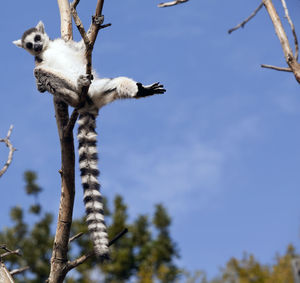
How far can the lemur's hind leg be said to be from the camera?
7.98 m

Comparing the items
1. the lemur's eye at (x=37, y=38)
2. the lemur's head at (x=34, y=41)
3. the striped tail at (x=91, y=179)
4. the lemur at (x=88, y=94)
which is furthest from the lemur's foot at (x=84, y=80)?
the lemur's eye at (x=37, y=38)

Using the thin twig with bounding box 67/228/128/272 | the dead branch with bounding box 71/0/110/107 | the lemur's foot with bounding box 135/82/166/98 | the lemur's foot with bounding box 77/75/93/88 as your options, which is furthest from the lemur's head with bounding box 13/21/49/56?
the thin twig with bounding box 67/228/128/272

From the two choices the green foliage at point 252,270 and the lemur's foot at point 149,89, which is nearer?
the lemur's foot at point 149,89

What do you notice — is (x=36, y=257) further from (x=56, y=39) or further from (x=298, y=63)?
(x=298, y=63)

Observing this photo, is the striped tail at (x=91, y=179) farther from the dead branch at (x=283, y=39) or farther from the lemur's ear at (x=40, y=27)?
the dead branch at (x=283, y=39)

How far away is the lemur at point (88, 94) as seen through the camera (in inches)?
298

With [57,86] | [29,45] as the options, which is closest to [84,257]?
[57,86]

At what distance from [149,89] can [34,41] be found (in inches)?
116

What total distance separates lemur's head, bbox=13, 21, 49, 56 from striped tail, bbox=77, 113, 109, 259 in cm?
171

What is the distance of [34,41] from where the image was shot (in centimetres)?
932

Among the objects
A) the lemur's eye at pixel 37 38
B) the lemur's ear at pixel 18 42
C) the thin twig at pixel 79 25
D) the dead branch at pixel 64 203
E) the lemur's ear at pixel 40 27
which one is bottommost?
the dead branch at pixel 64 203

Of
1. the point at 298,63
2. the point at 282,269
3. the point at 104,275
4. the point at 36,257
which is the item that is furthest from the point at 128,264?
the point at 298,63

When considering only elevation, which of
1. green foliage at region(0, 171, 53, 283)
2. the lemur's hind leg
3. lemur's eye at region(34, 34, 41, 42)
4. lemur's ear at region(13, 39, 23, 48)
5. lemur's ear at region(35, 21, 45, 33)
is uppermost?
green foliage at region(0, 171, 53, 283)

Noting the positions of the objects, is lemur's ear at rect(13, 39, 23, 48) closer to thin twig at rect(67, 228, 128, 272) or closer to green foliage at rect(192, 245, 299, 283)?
thin twig at rect(67, 228, 128, 272)
